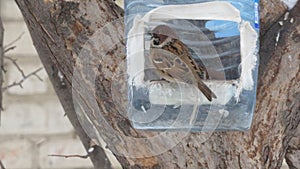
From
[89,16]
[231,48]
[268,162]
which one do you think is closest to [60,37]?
[89,16]

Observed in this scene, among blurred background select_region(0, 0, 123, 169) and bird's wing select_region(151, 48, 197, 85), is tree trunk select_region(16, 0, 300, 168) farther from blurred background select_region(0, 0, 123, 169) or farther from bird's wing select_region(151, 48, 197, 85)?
blurred background select_region(0, 0, 123, 169)

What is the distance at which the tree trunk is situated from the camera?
4.08 feet

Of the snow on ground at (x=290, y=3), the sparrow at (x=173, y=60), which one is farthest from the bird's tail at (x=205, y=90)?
the snow on ground at (x=290, y=3)

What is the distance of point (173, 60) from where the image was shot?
1211 millimetres

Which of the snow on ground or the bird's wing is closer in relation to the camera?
the bird's wing

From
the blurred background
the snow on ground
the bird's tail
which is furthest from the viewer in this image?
the blurred background

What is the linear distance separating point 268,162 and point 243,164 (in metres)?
0.06

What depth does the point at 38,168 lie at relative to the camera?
2.64 metres

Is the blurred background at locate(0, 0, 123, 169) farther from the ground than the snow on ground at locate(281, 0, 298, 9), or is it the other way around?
the snow on ground at locate(281, 0, 298, 9)

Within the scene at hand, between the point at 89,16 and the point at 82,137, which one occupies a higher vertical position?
the point at 89,16

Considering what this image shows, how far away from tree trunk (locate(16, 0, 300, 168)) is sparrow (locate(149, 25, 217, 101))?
0.06 metres

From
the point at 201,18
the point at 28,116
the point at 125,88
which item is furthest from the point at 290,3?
the point at 28,116

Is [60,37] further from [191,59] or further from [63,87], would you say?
[63,87]

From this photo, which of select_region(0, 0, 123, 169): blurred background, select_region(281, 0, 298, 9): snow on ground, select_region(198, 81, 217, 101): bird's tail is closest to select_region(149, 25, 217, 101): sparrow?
select_region(198, 81, 217, 101): bird's tail
